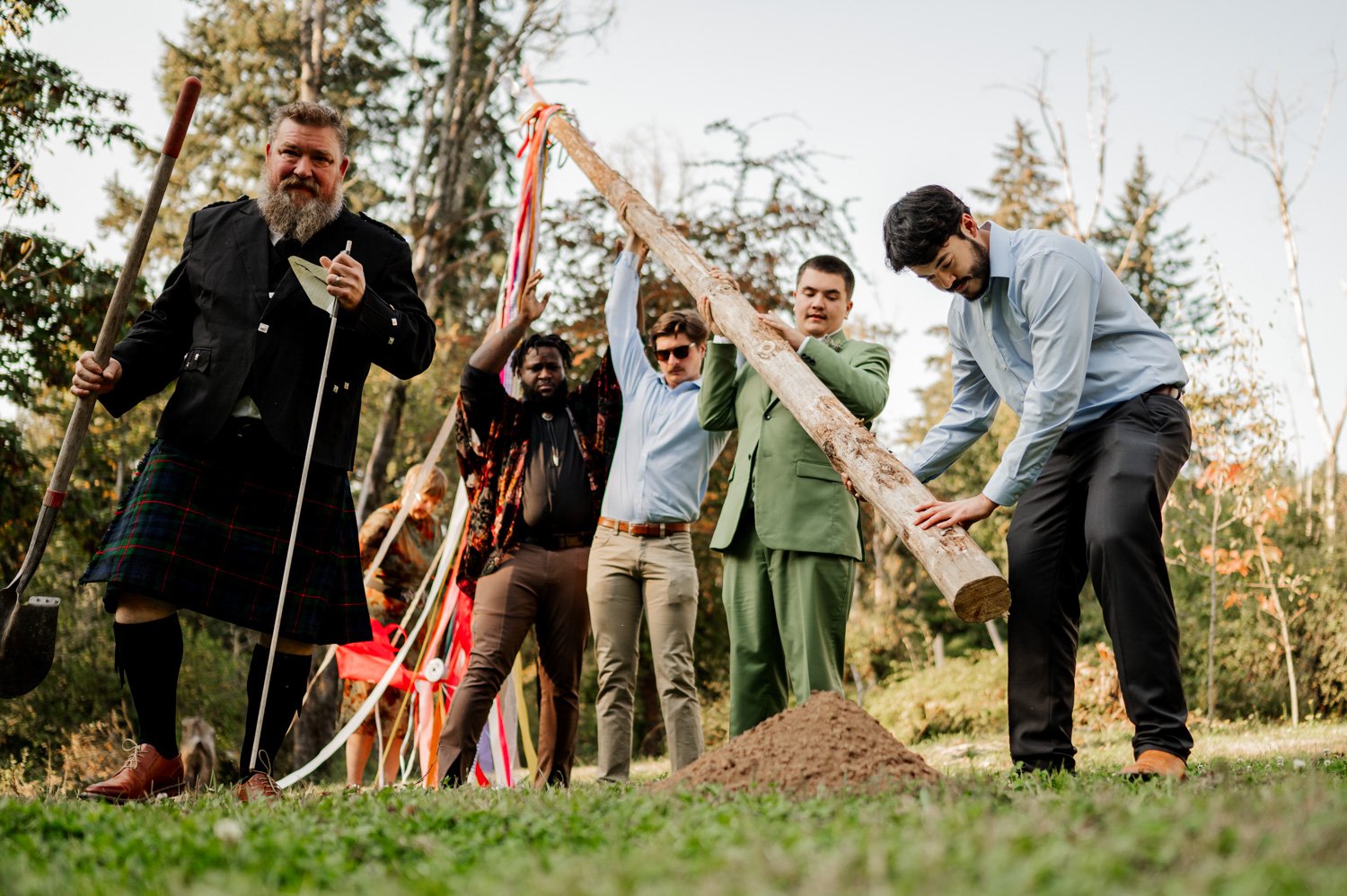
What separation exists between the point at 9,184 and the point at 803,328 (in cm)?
719

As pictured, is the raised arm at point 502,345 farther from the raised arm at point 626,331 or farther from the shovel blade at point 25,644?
the shovel blade at point 25,644

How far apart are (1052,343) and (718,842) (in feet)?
7.61

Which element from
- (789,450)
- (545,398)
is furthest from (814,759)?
(545,398)

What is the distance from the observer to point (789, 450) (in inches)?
181

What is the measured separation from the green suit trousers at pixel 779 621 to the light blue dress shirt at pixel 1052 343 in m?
0.85

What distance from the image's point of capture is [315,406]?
12.5ft

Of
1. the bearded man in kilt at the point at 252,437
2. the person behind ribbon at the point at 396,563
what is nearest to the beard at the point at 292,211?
the bearded man in kilt at the point at 252,437

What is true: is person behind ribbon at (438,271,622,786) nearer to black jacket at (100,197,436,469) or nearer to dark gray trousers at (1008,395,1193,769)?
black jacket at (100,197,436,469)

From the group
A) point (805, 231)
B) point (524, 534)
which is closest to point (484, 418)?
point (524, 534)

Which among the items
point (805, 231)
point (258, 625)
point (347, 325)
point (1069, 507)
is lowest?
point (258, 625)

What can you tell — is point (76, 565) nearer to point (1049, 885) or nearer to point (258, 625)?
point (258, 625)

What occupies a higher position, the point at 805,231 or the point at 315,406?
the point at 805,231

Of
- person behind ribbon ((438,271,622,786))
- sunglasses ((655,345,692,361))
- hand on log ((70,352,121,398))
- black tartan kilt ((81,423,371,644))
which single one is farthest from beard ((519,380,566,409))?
hand on log ((70,352,121,398))

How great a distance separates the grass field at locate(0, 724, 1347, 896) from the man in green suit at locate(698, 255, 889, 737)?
1.26 meters
